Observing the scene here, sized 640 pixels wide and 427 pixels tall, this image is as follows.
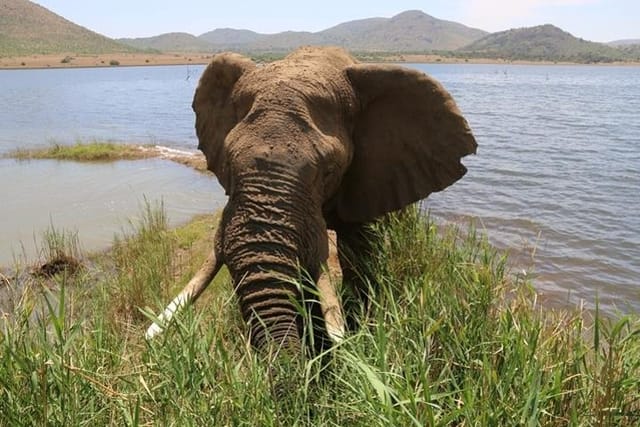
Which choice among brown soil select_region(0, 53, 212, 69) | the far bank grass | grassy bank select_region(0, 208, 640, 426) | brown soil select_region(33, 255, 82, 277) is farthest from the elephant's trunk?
brown soil select_region(0, 53, 212, 69)

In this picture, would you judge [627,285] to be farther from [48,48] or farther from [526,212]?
[48,48]

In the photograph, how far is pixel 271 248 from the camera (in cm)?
398

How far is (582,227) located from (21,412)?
1024 cm

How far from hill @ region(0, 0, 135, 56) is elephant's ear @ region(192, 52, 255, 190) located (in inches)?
4295

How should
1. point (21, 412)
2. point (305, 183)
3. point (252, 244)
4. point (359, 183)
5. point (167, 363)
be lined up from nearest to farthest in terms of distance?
1. point (21, 412)
2. point (167, 363)
3. point (252, 244)
4. point (305, 183)
5. point (359, 183)

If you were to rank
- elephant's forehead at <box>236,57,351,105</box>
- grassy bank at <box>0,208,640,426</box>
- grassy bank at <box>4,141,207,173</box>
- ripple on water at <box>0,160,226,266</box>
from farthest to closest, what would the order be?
grassy bank at <box>4,141,207,173</box>
ripple on water at <box>0,160,226,266</box>
elephant's forehead at <box>236,57,351,105</box>
grassy bank at <box>0,208,640,426</box>

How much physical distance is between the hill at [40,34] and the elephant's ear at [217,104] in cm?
10908

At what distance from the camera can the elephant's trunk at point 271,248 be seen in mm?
3795

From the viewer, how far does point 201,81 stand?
19.3 ft

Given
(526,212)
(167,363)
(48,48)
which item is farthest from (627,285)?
(48,48)

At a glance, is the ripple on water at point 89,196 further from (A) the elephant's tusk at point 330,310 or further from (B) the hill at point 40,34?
(B) the hill at point 40,34

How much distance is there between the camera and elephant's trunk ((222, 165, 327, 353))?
3.79 meters

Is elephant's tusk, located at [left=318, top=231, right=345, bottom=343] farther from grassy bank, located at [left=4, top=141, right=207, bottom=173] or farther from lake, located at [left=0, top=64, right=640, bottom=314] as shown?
grassy bank, located at [left=4, top=141, right=207, bottom=173]

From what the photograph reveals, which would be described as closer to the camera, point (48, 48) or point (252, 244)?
point (252, 244)
